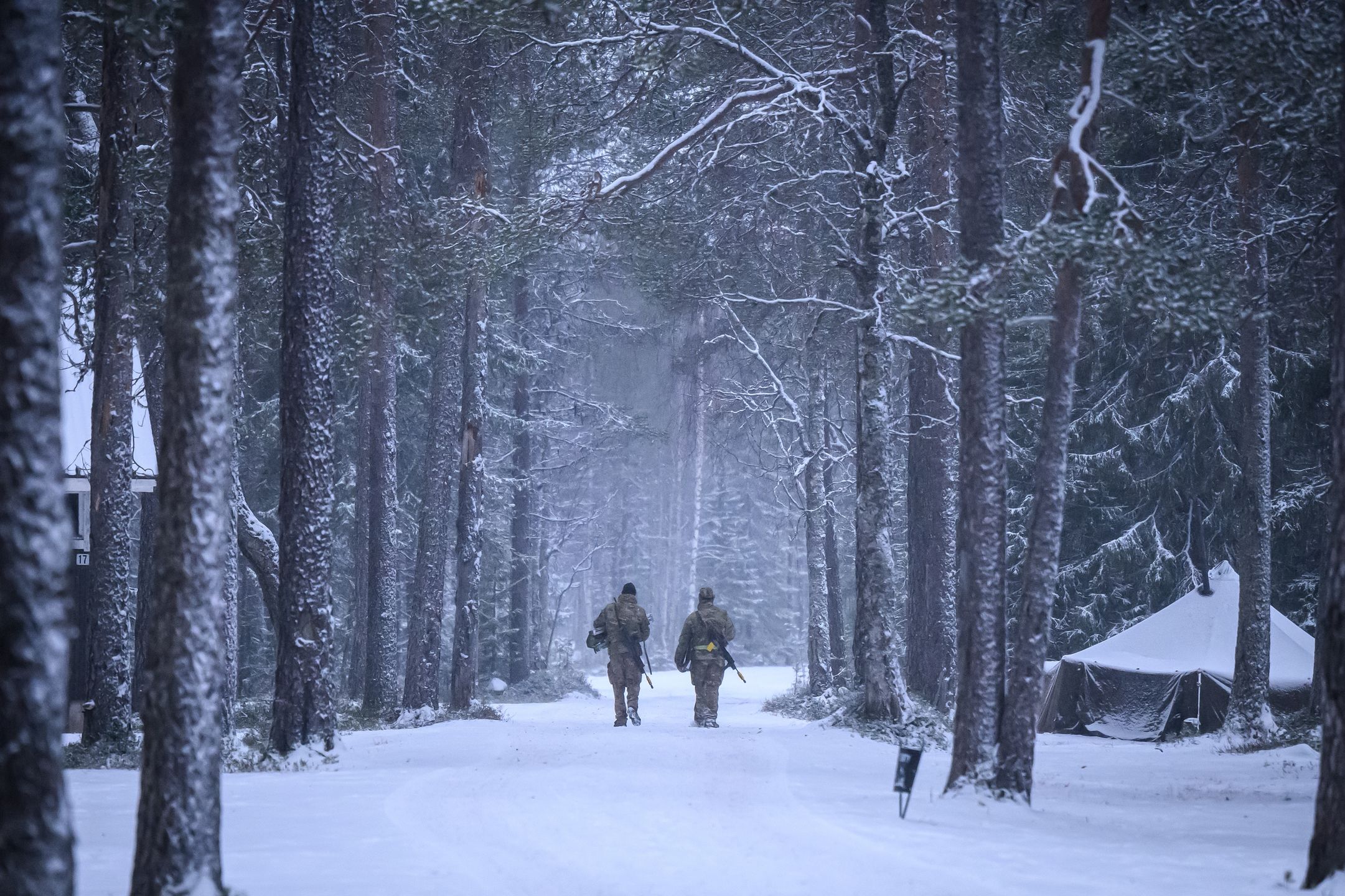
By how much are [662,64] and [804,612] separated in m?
45.1

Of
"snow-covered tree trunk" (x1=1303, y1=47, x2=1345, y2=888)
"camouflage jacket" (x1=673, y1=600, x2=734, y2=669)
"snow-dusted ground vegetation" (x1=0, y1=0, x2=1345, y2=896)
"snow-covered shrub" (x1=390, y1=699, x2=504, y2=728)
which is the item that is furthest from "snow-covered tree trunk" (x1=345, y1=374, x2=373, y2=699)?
"snow-covered tree trunk" (x1=1303, y1=47, x2=1345, y2=888)

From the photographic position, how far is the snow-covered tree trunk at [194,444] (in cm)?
600

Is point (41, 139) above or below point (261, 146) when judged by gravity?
below

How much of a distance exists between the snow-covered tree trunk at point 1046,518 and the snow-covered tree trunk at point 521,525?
2204cm

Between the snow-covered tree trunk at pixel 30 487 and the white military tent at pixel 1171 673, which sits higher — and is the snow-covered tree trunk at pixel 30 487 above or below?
above

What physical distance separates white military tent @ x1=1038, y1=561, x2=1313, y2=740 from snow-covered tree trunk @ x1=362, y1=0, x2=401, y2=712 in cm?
1240

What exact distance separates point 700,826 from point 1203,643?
15.6 m

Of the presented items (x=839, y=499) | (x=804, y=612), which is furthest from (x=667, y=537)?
(x=839, y=499)

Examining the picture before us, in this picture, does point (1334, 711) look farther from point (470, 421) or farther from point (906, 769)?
point (470, 421)

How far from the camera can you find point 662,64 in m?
13.2

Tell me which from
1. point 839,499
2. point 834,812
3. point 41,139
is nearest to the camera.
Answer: point 41,139

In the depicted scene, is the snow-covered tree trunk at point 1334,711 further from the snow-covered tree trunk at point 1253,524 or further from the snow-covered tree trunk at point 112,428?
the snow-covered tree trunk at point 112,428

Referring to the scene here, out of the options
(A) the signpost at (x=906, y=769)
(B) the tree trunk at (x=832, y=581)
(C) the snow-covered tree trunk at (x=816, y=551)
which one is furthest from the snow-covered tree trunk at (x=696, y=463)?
(A) the signpost at (x=906, y=769)

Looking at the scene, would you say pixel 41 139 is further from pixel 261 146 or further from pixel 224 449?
pixel 261 146
